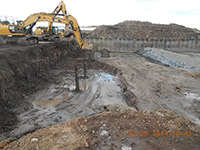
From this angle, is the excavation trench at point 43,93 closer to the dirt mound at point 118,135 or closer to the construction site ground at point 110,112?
the construction site ground at point 110,112

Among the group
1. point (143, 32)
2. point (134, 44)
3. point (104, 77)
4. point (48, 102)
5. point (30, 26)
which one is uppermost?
point (143, 32)

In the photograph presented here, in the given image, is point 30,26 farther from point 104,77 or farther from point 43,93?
point 104,77

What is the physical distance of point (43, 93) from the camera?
8.00 m

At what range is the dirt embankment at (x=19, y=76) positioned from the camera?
5.86m

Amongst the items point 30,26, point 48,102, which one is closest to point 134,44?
point 30,26

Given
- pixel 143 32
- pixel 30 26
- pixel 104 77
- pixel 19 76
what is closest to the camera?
pixel 19 76

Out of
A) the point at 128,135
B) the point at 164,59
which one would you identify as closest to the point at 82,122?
the point at 128,135

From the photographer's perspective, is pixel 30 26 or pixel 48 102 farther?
pixel 30 26

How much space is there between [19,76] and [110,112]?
5.79 m

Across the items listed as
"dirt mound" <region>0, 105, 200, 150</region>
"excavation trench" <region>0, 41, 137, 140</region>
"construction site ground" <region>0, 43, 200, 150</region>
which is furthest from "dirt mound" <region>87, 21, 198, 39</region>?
"dirt mound" <region>0, 105, 200, 150</region>

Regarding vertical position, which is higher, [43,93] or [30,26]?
[30,26]

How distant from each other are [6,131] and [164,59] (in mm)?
15290

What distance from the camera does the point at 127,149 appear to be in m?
3.33

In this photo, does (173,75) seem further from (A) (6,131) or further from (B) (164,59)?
(A) (6,131)
